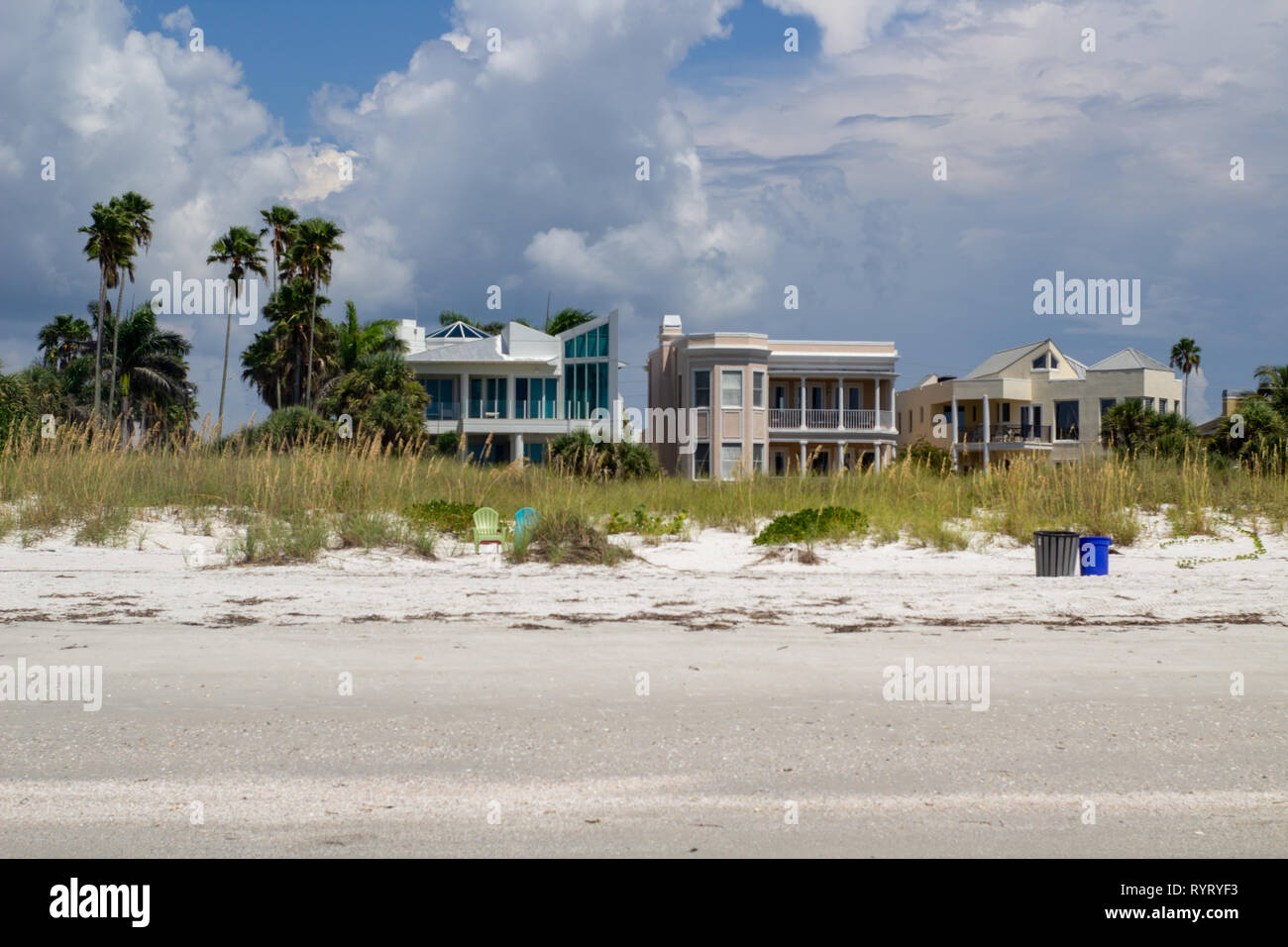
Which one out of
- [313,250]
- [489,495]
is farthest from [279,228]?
[489,495]

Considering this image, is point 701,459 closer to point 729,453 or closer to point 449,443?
point 729,453

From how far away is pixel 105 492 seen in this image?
1598 centimetres

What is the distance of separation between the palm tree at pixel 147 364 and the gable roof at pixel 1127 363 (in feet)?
148

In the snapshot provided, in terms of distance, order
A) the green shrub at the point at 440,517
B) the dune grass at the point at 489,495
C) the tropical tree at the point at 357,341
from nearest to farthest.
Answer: the dune grass at the point at 489,495
the green shrub at the point at 440,517
the tropical tree at the point at 357,341

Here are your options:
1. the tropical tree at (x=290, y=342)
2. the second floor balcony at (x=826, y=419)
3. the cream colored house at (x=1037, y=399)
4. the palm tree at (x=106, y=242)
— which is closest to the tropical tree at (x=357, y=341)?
the tropical tree at (x=290, y=342)

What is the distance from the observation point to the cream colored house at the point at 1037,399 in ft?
167

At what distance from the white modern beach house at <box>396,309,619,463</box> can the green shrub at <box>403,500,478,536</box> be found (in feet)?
89.6

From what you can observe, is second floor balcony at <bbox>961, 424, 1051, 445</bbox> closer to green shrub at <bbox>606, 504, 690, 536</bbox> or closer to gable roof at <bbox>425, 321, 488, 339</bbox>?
gable roof at <bbox>425, 321, 488, 339</bbox>

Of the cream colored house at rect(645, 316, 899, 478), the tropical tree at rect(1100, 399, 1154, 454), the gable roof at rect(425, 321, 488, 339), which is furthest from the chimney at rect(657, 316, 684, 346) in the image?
the tropical tree at rect(1100, 399, 1154, 454)

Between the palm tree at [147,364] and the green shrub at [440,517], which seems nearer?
the green shrub at [440,517]

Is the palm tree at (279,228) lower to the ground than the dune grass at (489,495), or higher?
higher

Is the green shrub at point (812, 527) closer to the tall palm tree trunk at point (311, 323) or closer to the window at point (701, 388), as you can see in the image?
the window at point (701, 388)
